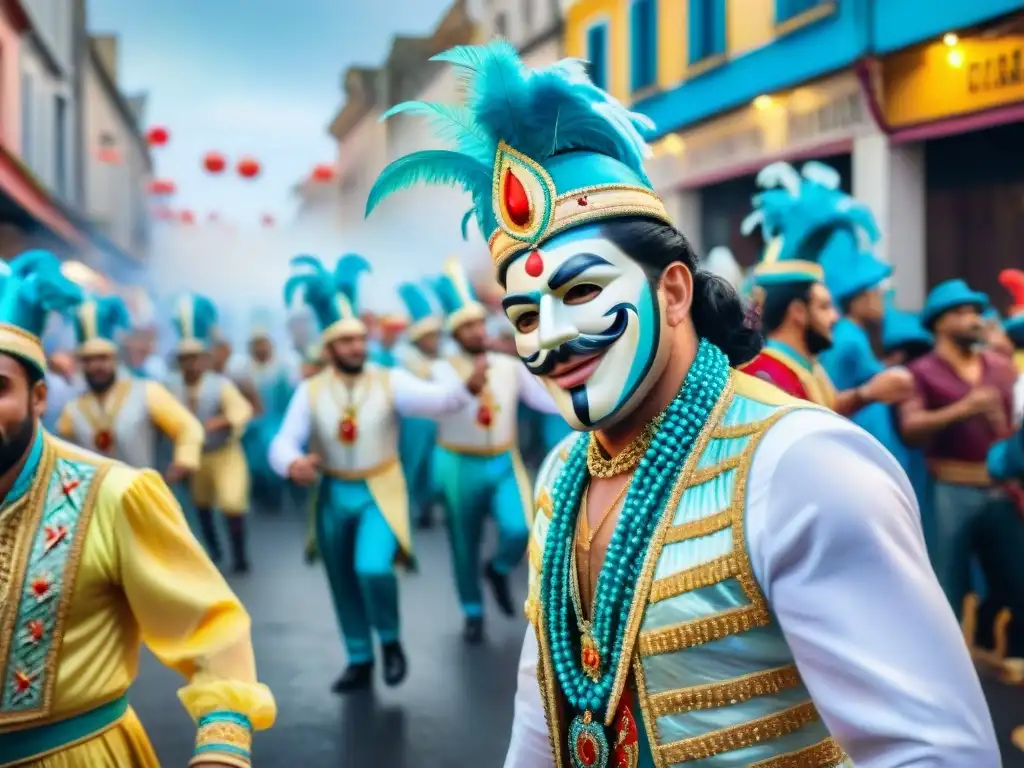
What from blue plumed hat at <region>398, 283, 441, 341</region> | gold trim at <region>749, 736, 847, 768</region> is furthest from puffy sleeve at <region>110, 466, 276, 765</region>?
blue plumed hat at <region>398, 283, 441, 341</region>

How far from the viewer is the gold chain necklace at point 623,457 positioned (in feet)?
6.67

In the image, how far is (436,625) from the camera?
322 inches

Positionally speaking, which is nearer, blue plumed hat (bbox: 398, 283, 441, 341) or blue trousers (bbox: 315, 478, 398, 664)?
blue trousers (bbox: 315, 478, 398, 664)

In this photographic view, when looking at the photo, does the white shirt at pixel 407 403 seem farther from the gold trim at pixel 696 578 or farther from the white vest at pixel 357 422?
the gold trim at pixel 696 578

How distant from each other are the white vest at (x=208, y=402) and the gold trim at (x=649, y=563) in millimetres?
9337

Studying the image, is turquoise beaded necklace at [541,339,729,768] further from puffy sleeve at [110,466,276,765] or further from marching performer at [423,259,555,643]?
marching performer at [423,259,555,643]

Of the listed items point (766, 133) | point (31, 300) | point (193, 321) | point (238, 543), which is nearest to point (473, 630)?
point (238, 543)

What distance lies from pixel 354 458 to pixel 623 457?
5027 mm

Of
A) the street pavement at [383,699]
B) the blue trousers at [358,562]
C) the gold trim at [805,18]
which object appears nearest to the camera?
the street pavement at [383,699]

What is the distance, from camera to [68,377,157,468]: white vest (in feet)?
26.9

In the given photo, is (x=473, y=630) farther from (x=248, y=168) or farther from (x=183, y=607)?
(x=248, y=168)

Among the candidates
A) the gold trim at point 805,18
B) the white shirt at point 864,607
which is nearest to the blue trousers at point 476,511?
the white shirt at point 864,607

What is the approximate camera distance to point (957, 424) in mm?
6305

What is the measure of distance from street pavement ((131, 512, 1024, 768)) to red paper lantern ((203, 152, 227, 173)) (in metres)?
18.7
